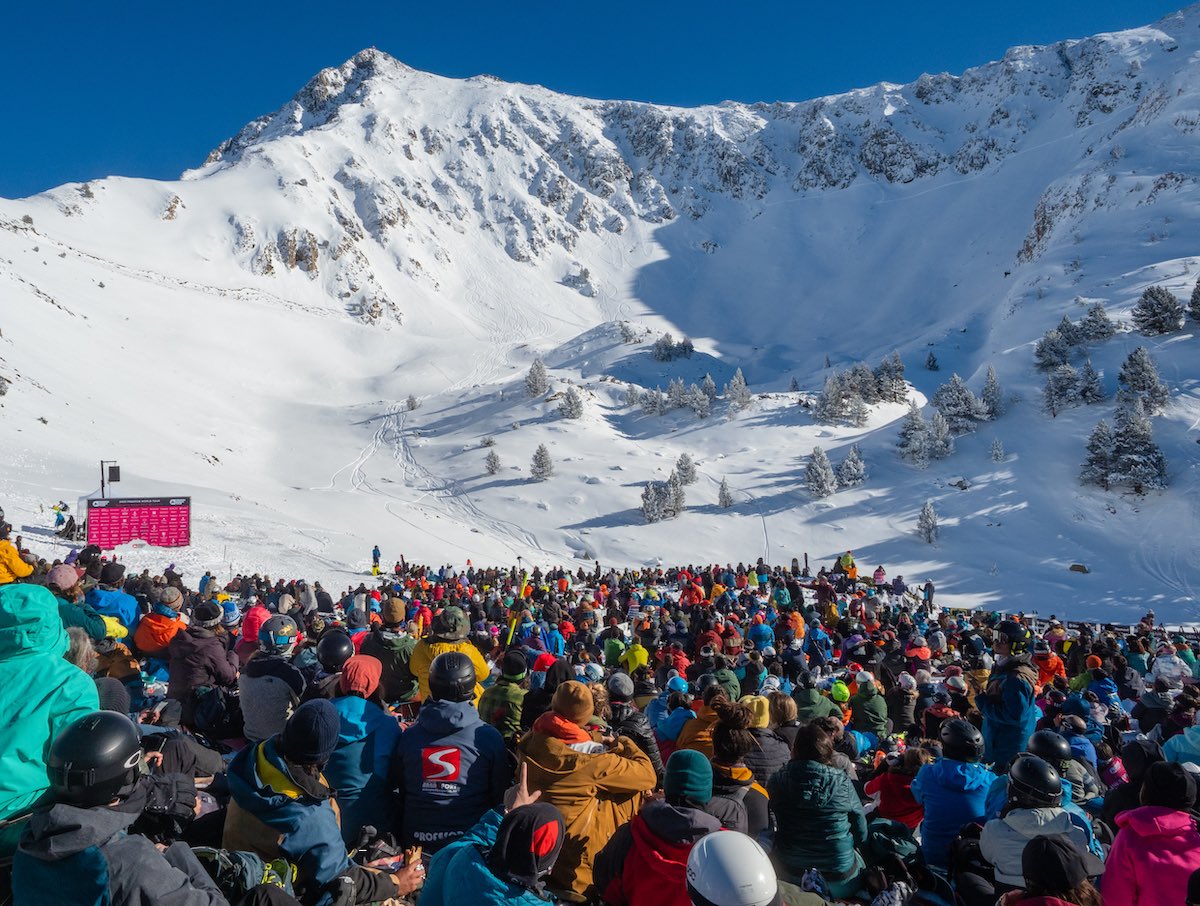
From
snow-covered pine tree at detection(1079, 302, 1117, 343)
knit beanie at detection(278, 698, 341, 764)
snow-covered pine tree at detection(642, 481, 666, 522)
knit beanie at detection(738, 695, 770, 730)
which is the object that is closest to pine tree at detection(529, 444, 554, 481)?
snow-covered pine tree at detection(642, 481, 666, 522)

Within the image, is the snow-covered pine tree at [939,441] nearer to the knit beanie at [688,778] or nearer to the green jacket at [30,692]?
the knit beanie at [688,778]

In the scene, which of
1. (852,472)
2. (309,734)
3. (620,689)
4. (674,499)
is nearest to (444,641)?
(620,689)

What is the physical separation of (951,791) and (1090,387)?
4841 cm

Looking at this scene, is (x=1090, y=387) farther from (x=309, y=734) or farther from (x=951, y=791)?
(x=309, y=734)

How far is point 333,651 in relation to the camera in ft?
18.5

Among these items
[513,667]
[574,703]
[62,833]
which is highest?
[62,833]

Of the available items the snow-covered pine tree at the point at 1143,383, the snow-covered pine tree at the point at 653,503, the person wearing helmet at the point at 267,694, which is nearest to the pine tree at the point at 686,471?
the snow-covered pine tree at the point at 653,503

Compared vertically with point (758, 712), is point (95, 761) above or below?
above

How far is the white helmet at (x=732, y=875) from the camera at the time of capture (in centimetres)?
237

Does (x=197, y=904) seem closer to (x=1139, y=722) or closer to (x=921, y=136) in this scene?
(x=1139, y=722)

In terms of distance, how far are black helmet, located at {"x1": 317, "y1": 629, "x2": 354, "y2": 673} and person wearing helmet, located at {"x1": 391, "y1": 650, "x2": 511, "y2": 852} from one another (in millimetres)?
1630

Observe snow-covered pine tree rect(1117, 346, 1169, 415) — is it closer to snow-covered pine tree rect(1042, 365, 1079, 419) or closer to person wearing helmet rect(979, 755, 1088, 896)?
snow-covered pine tree rect(1042, 365, 1079, 419)

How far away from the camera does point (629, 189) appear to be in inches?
6619

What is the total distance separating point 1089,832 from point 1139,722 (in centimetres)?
588
